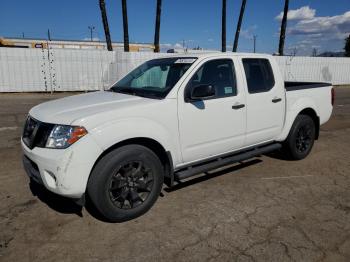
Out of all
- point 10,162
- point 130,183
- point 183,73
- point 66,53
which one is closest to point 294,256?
point 130,183

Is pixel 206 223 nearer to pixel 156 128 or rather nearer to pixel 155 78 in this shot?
pixel 156 128

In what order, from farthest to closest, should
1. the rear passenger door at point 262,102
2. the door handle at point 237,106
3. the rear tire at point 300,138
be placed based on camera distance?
the rear tire at point 300,138
the rear passenger door at point 262,102
the door handle at point 237,106

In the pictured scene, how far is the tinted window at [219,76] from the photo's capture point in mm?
4164

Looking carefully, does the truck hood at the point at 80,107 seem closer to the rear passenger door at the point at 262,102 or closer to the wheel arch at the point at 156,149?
the wheel arch at the point at 156,149

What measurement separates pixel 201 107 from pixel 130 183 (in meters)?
1.25

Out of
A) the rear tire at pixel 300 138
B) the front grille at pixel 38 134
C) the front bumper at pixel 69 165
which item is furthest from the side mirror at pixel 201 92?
the rear tire at pixel 300 138

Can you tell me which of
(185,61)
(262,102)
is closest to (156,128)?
(185,61)

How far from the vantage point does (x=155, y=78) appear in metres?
4.34

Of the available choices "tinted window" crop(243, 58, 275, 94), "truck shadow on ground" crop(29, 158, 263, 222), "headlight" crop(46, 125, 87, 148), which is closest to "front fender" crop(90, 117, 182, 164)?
"headlight" crop(46, 125, 87, 148)

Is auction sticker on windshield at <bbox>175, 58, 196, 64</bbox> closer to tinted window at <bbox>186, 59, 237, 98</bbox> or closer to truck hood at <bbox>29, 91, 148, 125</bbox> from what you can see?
tinted window at <bbox>186, 59, 237, 98</bbox>

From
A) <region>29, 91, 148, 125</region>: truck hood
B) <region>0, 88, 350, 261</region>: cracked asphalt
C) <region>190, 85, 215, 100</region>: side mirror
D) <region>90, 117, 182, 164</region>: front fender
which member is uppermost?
<region>190, 85, 215, 100</region>: side mirror

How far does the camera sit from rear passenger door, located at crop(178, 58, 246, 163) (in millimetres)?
3865

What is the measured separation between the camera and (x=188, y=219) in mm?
3600

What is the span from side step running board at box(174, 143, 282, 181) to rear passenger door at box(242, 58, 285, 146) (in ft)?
0.44
